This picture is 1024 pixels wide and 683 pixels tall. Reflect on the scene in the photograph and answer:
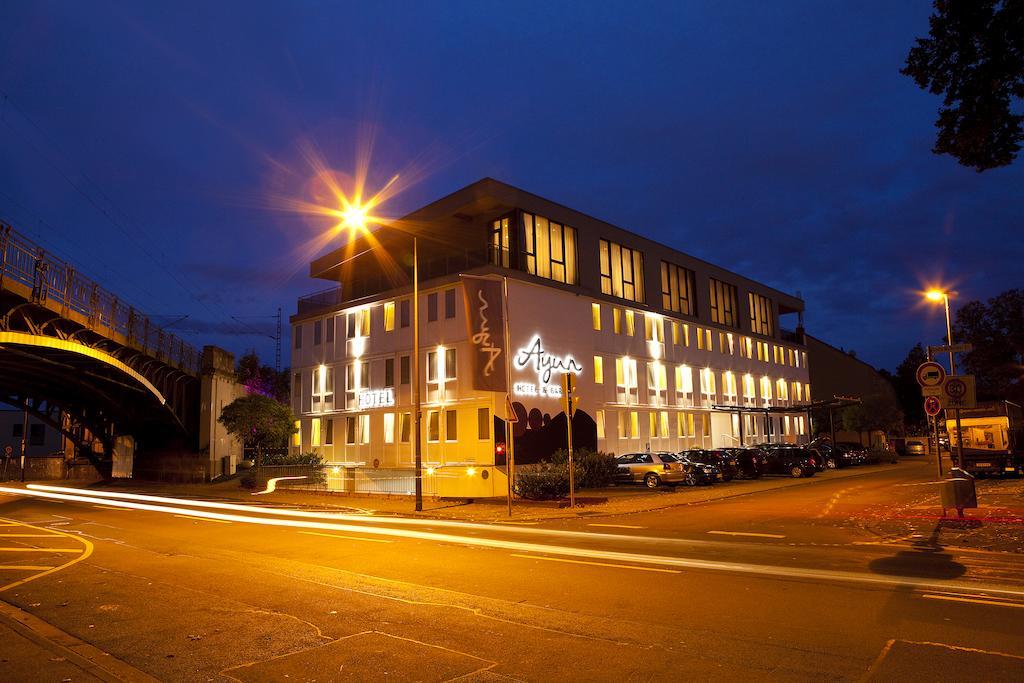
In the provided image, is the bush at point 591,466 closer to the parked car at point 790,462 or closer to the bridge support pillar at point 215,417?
the parked car at point 790,462

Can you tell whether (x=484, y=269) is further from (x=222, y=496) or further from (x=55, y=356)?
(x=55, y=356)

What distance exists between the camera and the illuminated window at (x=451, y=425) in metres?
32.4

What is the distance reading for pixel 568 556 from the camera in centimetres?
1167

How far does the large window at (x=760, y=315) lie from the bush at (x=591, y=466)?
97.2 ft

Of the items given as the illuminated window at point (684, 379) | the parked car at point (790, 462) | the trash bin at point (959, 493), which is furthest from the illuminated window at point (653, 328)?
the trash bin at point (959, 493)

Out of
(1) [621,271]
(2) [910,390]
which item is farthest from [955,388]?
(2) [910,390]

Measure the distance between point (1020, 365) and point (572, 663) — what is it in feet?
209

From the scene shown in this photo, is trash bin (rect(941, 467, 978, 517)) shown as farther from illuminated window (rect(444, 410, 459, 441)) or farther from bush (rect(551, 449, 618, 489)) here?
illuminated window (rect(444, 410, 459, 441))

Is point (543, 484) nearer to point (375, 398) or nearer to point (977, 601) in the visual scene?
point (375, 398)

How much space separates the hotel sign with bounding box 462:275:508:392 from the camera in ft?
92.8

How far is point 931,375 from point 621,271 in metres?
26.4

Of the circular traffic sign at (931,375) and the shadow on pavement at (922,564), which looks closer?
the shadow on pavement at (922,564)

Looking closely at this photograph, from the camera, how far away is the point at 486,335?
2859 cm

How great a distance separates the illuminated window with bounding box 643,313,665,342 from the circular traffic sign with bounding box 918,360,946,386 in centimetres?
2608
